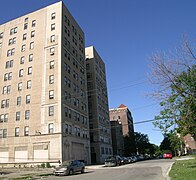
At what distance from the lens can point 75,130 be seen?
154 ft

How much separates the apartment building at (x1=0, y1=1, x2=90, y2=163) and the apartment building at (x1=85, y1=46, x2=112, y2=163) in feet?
28.1

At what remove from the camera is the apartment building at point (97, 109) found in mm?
60000

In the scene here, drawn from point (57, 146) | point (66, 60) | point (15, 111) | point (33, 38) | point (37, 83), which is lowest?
point (57, 146)

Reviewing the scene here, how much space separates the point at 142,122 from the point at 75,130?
960 inches

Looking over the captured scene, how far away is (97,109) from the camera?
2532 inches

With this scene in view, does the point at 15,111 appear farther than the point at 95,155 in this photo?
No

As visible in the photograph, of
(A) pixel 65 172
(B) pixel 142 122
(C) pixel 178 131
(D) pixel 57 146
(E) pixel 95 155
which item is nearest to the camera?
(C) pixel 178 131

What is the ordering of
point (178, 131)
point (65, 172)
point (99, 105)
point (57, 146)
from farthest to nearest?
point (99, 105) < point (57, 146) < point (65, 172) < point (178, 131)

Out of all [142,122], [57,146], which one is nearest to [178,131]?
[142,122]

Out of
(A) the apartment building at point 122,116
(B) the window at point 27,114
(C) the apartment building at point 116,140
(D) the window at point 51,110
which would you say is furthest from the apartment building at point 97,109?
(A) the apartment building at point 122,116

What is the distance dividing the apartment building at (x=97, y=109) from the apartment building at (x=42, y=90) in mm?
8556

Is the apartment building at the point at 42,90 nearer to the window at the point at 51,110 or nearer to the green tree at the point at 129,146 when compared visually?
the window at the point at 51,110

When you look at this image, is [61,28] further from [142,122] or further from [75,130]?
[142,122]

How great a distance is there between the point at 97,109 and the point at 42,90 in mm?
22410
